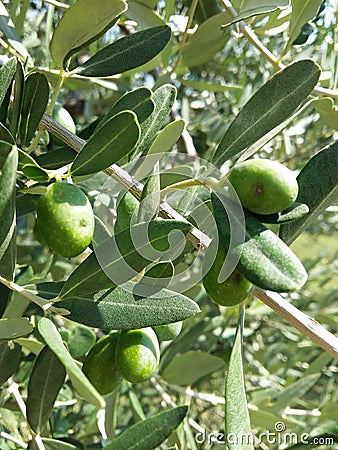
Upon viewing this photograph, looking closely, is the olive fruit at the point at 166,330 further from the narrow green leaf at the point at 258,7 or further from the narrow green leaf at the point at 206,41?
the narrow green leaf at the point at 206,41

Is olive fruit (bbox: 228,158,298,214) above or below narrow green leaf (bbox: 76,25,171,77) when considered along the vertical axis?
below

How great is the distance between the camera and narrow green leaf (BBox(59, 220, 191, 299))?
0.72 metres

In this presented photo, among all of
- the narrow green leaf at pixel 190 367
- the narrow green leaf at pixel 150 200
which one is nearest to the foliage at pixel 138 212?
the narrow green leaf at pixel 150 200

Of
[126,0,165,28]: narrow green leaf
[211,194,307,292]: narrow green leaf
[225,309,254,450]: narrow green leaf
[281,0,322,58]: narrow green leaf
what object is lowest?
[225,309,254,450]: narrow green leaf

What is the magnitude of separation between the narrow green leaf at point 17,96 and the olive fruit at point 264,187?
36 centimetres

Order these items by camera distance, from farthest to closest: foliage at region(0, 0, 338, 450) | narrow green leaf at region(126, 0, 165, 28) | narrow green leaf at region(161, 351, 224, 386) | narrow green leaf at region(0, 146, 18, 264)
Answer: narrow green leaf at region(161, 351, 224, 386) → narrow green leaf at region(126, 0, 165, 28) → foliage at region(0, 0, 338, 450) → narrow green leaf at region(0, 146, 18, 264)

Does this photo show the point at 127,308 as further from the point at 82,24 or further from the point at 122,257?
the point at 82,24

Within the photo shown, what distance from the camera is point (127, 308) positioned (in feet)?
2.52

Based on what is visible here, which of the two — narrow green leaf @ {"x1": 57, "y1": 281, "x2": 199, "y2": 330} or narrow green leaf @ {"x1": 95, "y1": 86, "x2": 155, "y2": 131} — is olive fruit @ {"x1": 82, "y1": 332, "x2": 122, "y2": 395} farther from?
narrow green leaf @ {"x1": 95, "y1": 86, "x2": 155, "y2": 131}

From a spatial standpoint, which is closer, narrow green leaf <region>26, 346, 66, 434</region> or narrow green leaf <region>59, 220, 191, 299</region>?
narrow green leaf <region>59, 220, 191, 299</region>

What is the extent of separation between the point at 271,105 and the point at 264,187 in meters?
0.18

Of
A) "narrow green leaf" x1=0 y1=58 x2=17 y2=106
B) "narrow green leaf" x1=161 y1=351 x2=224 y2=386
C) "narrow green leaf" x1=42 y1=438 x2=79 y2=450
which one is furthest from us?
"narrow green leaf" x1=161 y1=351 x2=224 y2=386

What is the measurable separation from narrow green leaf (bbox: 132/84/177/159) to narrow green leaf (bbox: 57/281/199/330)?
0.29m

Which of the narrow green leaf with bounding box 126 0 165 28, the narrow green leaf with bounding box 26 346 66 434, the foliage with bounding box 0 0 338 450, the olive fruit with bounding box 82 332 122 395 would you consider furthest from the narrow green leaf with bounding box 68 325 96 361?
the narrow green leaf with bounding box 126 0 165 28
